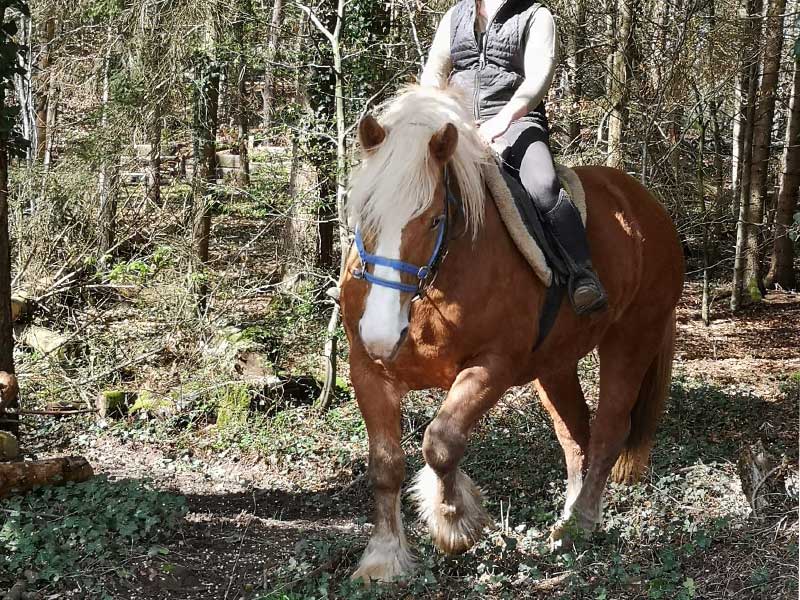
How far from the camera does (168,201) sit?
11.8 meters

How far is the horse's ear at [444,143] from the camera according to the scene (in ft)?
12.8

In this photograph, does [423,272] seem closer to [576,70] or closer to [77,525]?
[77,525]

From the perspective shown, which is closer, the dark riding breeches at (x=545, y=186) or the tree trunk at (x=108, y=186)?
the dark riding breeches at (x=545, y=186)

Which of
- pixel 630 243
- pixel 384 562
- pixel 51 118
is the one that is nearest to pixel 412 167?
pixel 384 562

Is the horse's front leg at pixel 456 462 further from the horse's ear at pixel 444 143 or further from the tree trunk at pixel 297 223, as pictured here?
the tree trunk at pixel 297 223

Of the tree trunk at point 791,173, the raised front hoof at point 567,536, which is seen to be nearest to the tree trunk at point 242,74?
the raised front hoof at point 567,536

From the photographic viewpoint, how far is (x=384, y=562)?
4199 mm

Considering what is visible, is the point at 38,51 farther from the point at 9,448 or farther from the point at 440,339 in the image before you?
the point at 440,339

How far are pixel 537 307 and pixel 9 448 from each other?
410 centimetres

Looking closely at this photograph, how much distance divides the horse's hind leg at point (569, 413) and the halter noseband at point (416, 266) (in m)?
2.34

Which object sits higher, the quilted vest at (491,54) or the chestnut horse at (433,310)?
the quilted vest at (491,54)

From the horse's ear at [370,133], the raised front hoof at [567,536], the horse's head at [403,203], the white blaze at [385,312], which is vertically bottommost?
the raised front hoof at [567,536]

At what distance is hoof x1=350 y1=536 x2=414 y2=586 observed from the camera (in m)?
4.16

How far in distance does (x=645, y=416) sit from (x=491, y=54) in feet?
9.68
